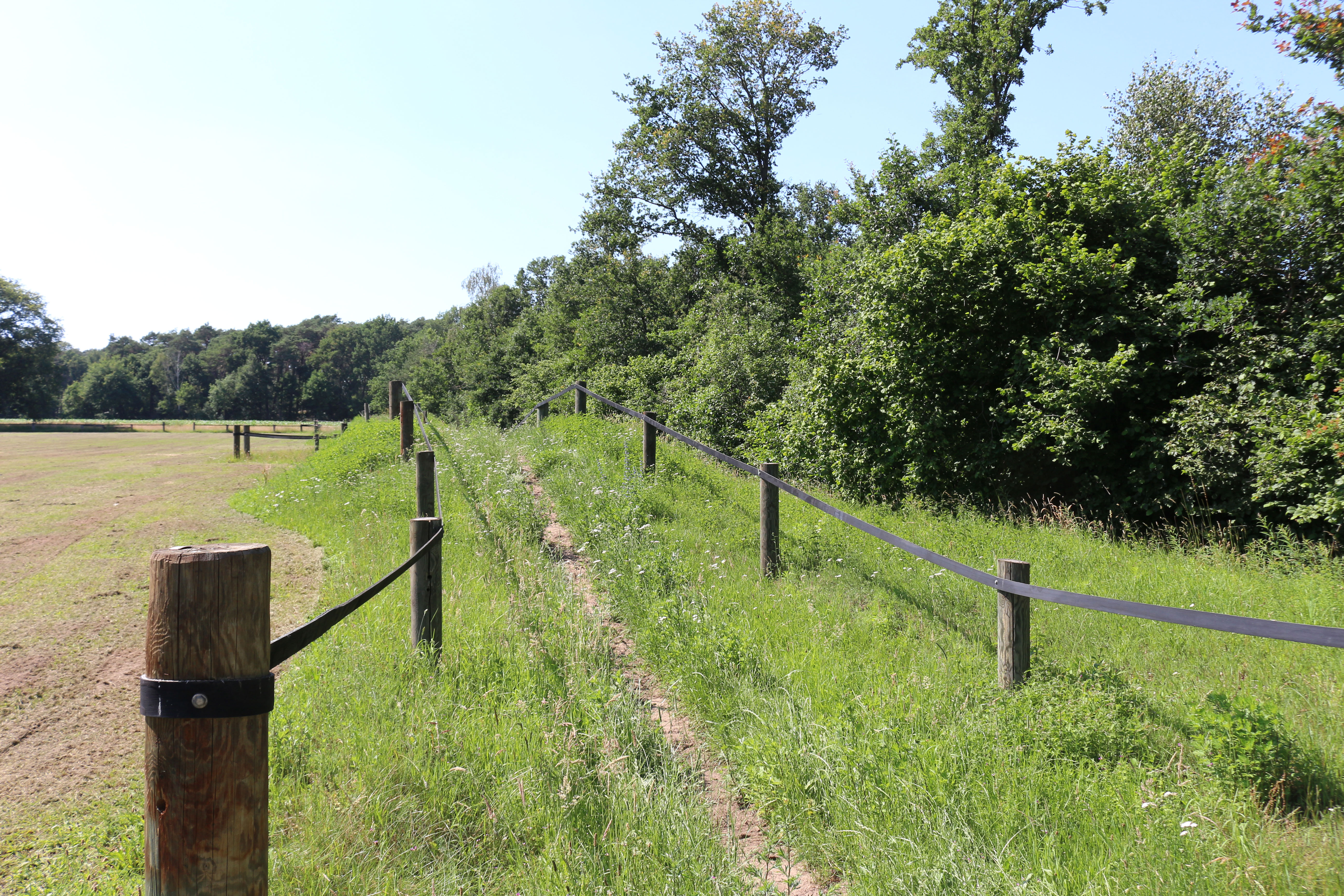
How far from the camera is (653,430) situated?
980cm

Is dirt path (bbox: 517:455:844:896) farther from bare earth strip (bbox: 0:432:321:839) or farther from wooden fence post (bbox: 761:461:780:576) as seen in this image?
bare earth strip (bbox: 0:432:321:839)

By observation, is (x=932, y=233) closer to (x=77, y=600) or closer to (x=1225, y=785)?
(x=1225, y=785)

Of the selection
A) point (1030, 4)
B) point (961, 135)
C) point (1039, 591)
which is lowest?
point (1039, 591)

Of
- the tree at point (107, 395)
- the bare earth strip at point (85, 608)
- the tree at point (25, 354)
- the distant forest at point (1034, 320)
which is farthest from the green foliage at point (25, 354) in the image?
the distant forest at point (1034, 320)

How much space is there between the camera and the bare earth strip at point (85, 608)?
3957mm

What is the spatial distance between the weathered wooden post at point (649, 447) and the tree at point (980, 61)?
13180mm

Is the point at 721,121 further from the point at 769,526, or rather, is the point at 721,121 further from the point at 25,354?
the point at 25,354

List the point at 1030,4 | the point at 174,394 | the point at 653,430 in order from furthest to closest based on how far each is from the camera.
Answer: the point at 174,394 < the point at 1030,4 < the point at 653,430

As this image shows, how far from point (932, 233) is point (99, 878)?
40.1 feet

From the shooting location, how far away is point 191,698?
1.55 metres

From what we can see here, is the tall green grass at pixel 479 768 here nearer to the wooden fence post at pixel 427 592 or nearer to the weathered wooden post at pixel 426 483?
the wooden fence post at pixel 427 592

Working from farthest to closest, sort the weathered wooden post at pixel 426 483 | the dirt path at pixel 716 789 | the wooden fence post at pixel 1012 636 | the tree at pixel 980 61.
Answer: the tree at pixel 980 61, the weathered wooden post at pixel 426 483, the wooden fence post at pixel 1012 636, the dirt path at pixel 716 789

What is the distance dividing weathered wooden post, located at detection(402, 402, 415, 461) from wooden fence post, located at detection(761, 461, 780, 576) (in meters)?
8.10

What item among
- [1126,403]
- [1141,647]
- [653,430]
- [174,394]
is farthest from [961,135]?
[174,394]
